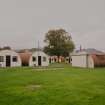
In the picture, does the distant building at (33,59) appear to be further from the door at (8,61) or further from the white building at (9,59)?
the door at (8,61)

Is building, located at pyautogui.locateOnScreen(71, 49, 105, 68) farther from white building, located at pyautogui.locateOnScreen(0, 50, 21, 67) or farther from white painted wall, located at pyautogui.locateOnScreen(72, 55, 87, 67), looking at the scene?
white building, located at pyautogui.locateOnScreen(0, 50, 21, 67)

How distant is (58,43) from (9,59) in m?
35.8

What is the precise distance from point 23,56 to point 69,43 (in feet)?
108

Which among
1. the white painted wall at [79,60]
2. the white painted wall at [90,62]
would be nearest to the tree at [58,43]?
the white painted wall at [79,60]

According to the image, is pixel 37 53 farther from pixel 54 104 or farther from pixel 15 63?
pixel 54 104

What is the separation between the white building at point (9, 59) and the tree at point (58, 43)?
32860 mm

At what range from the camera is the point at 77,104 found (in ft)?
46.4

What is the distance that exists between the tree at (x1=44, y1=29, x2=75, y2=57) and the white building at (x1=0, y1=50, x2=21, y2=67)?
108ft

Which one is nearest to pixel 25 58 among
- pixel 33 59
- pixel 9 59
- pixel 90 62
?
pixel 33 59

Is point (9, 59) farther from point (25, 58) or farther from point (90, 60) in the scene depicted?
point (90, 60)

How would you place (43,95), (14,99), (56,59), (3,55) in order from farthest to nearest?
(56,59), (3,55), (43,95), (14,99)

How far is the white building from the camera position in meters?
55.8

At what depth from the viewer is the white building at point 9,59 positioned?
183ft

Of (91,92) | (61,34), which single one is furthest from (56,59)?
(91,92)
